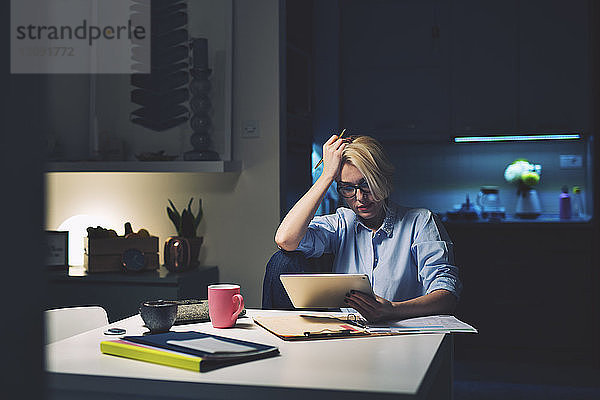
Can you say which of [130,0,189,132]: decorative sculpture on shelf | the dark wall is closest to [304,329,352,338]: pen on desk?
the dark wall

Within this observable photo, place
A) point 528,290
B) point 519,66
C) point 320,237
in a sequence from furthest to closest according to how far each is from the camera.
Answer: point 519,66
point 528,290
point 320,237

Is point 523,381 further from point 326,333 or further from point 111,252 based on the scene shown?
point 326,333

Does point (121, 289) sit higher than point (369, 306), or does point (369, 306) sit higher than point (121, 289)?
point (369, 306)

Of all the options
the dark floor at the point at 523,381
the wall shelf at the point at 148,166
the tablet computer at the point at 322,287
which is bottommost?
the dark floor at the point at 523,381

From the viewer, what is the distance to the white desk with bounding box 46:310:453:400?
1.12 m

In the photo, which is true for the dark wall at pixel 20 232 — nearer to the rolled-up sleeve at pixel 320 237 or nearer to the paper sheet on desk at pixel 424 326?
the paper sheet on desk at pixel 424 326

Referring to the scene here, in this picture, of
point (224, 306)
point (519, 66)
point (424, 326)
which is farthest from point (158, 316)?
point (519, 66)

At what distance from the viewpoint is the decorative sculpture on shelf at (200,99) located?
3465mm

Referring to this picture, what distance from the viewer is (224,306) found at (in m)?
1.70

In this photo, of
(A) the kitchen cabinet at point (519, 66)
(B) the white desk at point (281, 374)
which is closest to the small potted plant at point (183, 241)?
(B) the white desk at point (281, 374)

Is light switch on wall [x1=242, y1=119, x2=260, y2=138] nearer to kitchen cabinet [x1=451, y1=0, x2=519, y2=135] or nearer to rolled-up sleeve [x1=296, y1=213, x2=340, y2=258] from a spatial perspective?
rolled-up sleeve [x1=296, y1=213, x2=340, y2=258]

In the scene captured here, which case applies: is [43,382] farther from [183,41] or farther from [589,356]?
[589,356]

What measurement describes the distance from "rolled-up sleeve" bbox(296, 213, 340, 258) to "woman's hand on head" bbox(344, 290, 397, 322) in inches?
26.0

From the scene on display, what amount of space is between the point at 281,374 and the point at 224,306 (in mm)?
525
